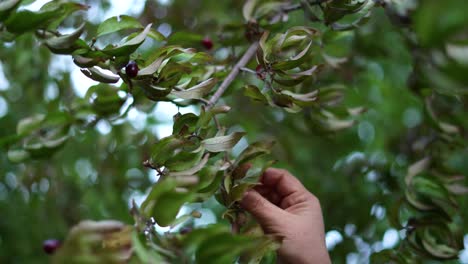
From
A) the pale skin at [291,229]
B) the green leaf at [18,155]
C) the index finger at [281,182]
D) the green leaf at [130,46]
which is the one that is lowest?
the index finger at [281,182]

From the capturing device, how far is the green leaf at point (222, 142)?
103 centimetres

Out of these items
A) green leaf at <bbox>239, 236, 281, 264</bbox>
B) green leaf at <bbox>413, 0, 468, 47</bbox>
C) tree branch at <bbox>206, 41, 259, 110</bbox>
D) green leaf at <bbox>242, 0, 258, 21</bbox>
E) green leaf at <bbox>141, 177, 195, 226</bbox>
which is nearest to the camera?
green leaf at <bbox>413, 0, 468, 47</bbox>

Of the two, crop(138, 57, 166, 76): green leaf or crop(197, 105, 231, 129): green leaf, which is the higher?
crop(138, 57, 166, 76): green leaf

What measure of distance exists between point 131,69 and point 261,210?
14.2 inches

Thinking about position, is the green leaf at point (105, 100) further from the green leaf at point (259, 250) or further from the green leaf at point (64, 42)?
the green leaf at point (259, 250)

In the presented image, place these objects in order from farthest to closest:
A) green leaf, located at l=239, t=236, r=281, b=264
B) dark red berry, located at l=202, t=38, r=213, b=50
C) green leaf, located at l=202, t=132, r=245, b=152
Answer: dark red berry, located at l=202, t=38, r=213, b=50, green leaf, located at l=202, t=132, r=245, b=152, green leaf, located at l=239, t=236, r=281, b=264

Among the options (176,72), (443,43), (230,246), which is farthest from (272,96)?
(443,43)

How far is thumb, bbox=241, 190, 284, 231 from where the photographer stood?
1.09 m

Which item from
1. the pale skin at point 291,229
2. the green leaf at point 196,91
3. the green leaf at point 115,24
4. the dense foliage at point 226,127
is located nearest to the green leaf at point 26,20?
the dense foliage at point 226,127

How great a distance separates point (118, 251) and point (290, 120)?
126cm

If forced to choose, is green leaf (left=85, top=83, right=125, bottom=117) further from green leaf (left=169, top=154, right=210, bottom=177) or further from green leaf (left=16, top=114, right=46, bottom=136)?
green leaf (left=169, top=154, right=210, bottom=177)

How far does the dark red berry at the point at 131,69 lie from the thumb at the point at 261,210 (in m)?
0.31

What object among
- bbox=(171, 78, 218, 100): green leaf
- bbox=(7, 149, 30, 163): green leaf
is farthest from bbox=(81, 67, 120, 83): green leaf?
bbox=(7, 149, 30, 163): green leaf

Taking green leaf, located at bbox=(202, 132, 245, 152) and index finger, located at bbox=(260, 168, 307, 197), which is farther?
index finger, located at bbox=(260, 168, 307, 197)
